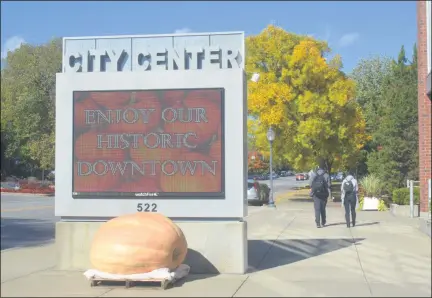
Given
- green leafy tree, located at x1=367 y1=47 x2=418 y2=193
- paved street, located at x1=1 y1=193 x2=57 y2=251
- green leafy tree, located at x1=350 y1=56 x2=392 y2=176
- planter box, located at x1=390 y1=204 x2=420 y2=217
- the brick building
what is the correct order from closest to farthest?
1. paved street, located at x1=1 y1=193 x2=57 y2=251
2. the brick building
3. planter box, located at x1=390 y1=204 x2=420 y2=217
4. green leafy tree, located at x1=367 y1=47 x2=418 y2=193
5. green leafy tree, located at x1=350 y1=56 x2=392 y2=176

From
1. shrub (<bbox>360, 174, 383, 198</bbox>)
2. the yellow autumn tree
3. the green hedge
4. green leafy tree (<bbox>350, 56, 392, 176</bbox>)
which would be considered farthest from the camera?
green leafy tree (<bbox>350, 56, 392, 176</bbox>)

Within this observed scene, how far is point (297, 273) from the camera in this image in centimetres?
879

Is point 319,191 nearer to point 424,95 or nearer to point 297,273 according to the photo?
point 424,95

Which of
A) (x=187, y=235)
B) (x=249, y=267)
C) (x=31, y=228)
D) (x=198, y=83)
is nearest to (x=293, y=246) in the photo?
(x=249, y=267)

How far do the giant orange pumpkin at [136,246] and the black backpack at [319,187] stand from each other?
773 centimetres

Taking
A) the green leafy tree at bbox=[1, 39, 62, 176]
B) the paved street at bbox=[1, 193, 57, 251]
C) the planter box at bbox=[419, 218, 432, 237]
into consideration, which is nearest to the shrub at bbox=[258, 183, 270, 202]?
the paved street at bbox=[1, 193, 57, 251]

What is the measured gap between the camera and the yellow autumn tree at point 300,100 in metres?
28.0

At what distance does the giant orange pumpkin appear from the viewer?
301 inches

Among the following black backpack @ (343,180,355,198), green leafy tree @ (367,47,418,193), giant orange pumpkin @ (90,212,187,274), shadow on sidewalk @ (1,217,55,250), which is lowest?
shadow on sidewalk @ (1,217,55,250)

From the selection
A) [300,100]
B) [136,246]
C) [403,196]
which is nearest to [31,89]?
[136,246]

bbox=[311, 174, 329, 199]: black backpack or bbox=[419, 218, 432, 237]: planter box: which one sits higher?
bbox=[311, 174, 329, 199]: black backpack

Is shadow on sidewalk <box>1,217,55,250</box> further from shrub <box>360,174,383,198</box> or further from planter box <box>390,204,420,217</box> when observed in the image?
shrub <box>360,174,383,198</box>

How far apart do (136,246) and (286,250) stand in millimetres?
4444

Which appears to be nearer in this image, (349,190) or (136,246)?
(136,246)
